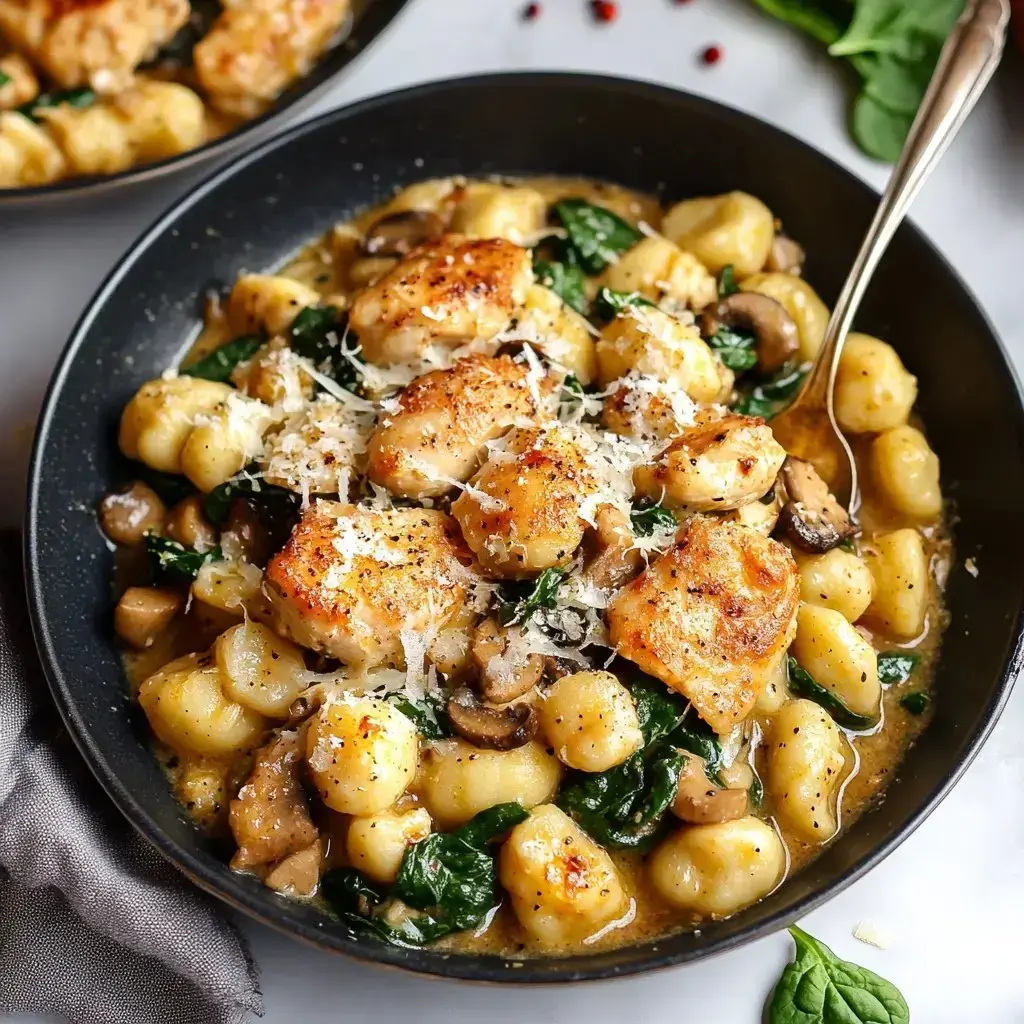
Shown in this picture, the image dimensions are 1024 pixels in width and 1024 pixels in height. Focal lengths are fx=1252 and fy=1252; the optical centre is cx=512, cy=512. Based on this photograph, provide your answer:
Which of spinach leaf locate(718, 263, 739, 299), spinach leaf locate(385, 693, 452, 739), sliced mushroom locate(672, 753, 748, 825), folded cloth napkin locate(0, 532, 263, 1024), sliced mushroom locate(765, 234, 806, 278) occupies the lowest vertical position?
folded cloth napkin locate(0, 532, 263, 1024)

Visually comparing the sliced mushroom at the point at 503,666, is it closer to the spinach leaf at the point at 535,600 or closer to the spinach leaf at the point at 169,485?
the spinach leaf at the point at 535,600

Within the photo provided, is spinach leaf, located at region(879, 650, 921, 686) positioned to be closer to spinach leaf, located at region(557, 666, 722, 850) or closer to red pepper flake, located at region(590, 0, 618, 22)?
spinach leaf, located at region(557, 666, 722, 850)

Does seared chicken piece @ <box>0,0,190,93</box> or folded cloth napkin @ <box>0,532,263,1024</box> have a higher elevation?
seared chicken piece @ <box>0,0,190,93</box>

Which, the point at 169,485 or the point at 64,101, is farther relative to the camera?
the point at 64,101

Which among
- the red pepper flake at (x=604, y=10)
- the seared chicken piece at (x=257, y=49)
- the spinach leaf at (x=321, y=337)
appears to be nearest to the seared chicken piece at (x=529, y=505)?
the spinach leaf at (x=321, y=337)

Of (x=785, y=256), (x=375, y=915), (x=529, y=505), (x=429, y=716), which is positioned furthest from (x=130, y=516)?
(x=785, y=256)

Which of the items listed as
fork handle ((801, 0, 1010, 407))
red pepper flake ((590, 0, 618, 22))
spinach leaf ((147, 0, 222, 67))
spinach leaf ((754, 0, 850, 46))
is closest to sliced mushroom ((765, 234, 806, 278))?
fork handle ((801, 0, 1010, 407))

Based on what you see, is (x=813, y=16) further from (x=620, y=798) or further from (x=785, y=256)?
(x=620, y=798)
